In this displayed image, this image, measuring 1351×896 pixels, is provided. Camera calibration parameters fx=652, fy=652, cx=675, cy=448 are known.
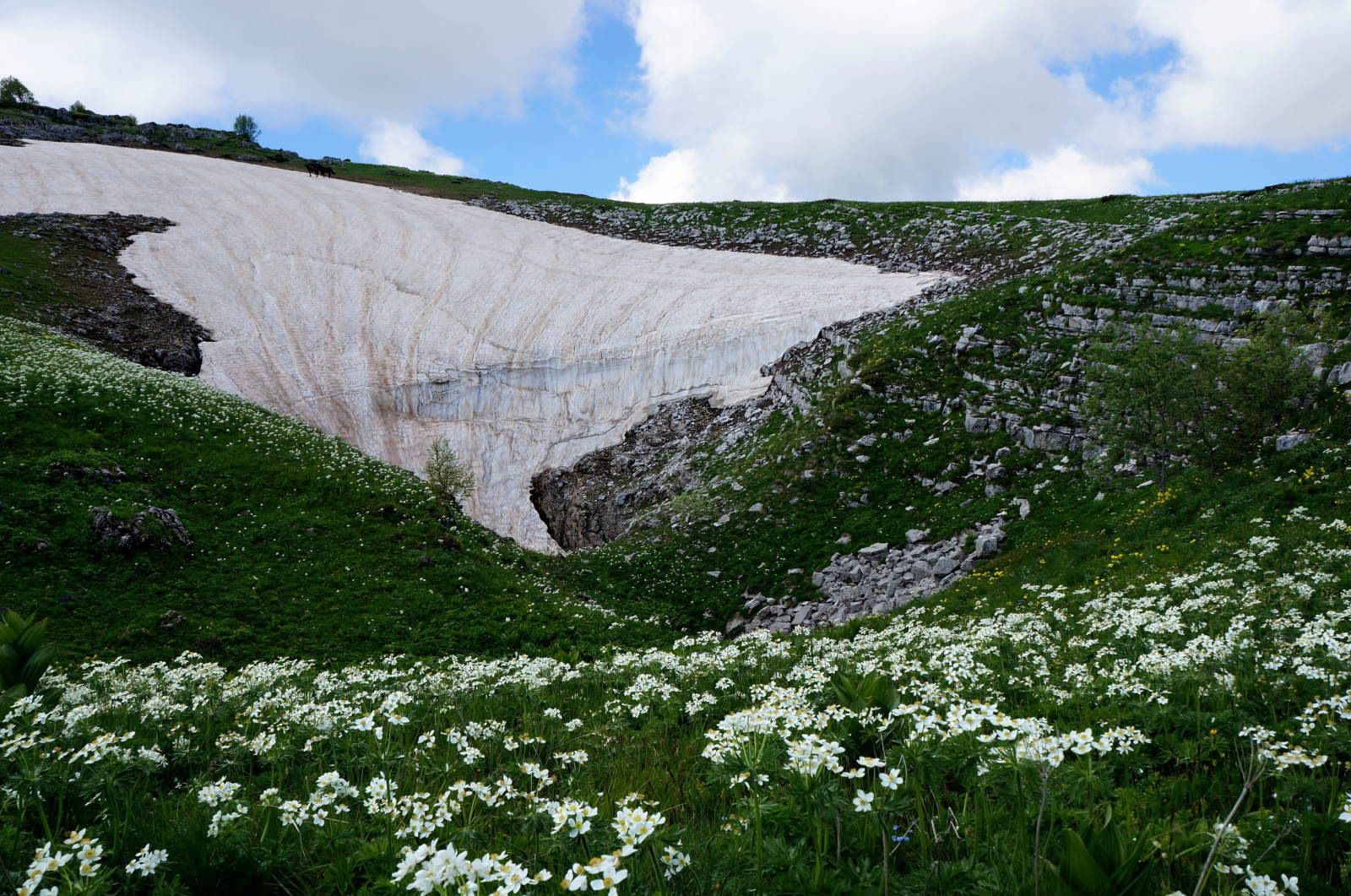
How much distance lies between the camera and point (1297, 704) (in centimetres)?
595

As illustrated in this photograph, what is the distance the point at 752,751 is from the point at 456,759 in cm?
359

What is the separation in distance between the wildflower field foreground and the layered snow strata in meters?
28.9

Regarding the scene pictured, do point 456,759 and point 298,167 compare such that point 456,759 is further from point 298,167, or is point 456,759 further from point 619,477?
point 298,167

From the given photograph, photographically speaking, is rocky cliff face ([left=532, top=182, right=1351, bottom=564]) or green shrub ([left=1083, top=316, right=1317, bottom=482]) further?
rocky cliff face ([left=532, top=182, right=1351, bottom=564])

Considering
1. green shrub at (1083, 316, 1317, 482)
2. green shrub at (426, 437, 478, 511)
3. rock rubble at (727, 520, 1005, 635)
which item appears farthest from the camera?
green shrub at (426, 437, 478, 511)

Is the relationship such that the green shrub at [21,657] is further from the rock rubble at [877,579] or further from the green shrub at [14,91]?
the green shrub at [14,91]

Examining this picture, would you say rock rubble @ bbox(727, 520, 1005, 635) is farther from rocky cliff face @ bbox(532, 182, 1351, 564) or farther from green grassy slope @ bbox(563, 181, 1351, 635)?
rocky cliff face @ bbox(532, 182, 1351, 564)

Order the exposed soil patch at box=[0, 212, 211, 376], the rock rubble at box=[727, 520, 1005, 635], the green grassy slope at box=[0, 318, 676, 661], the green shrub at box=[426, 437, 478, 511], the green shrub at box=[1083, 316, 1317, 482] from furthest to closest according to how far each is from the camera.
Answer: the exposed soil patch at box=[0, 212, 211, 376] → the green shrub at box=[426, 437, 478, 511] → the rock rubble at box=[727, 520, 1005, 635] → the green shrub at box=[1083, 316, 1317, 482] → the green grassy slope at box=[0, 318, 676, 661]

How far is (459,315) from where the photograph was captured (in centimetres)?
5453

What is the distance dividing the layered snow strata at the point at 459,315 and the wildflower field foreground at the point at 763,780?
94.7ft

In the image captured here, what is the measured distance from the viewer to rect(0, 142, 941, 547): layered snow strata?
4416 centimetres

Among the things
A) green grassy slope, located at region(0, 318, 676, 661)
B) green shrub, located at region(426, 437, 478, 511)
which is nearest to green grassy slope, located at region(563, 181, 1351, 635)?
green grassy slope, located at region(0, 318, 676, 661)

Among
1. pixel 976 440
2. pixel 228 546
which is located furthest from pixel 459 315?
pixel 976 440

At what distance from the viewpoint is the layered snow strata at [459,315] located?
145 ft
